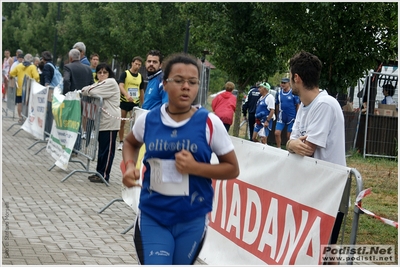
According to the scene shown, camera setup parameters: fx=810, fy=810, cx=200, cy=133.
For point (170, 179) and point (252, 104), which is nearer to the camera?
point (170, 179)

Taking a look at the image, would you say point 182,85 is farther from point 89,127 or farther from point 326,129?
point 89,127

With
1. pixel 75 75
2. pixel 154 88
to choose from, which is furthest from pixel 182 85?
pixel 75 75

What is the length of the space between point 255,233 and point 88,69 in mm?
10170

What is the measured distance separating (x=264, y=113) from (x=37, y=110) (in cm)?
604

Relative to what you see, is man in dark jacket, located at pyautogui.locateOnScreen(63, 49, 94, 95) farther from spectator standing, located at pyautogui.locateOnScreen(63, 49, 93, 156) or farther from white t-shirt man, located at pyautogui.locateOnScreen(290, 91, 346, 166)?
white t-shirt man, located at pyautogui.locateOnScreen(290, 91, 346, 166)

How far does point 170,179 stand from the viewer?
4.61m

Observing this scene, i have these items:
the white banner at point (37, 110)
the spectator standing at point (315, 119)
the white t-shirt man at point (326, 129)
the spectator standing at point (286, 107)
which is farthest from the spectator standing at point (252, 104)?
the white t-shirt man at point (326, 129)

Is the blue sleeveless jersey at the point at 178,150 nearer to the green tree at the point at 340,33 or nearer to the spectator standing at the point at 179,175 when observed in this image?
the spectator standing at the point at 179,175

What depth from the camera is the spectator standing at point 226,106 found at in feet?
66.5

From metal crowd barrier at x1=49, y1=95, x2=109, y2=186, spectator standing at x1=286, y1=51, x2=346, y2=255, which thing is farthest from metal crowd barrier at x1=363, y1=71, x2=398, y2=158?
spectator standing at x1=286, y1=51, x2=346, y2=255

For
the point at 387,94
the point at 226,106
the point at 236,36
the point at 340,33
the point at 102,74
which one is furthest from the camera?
the point at 236,36

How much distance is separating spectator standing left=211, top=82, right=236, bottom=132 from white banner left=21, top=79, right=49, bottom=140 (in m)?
4.63

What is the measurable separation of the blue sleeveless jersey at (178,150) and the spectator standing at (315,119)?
133 centimetres

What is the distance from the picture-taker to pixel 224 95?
20516mm
